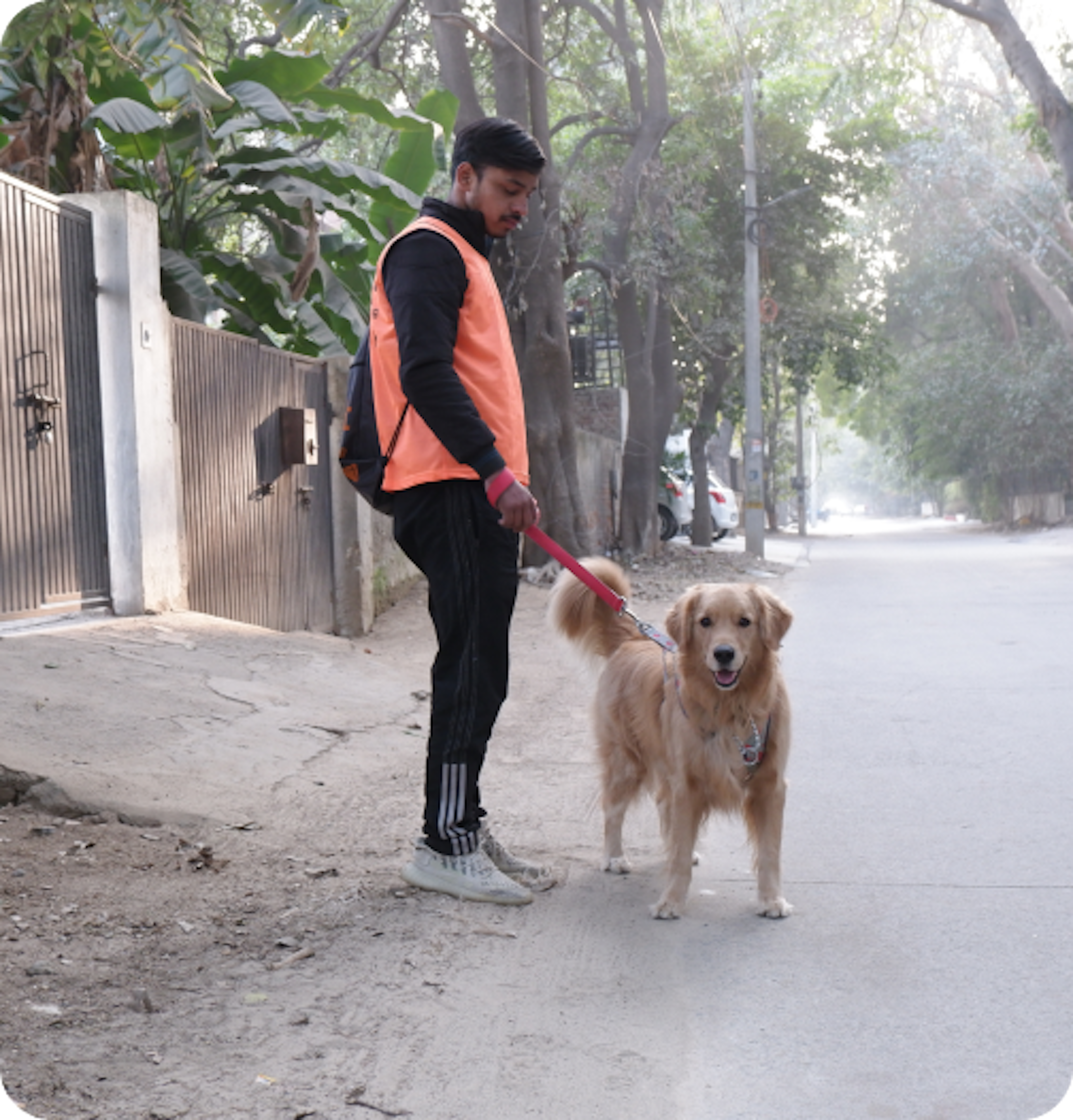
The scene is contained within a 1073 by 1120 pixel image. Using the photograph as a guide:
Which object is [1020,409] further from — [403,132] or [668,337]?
[403,132]

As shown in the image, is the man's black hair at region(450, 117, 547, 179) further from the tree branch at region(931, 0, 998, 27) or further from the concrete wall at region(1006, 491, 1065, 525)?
the concrete wall at region(1006, 491, 1065, 525)

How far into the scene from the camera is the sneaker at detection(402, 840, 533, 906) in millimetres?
4008

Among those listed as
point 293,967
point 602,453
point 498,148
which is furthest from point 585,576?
point 602,453

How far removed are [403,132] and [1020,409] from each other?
29142 millimetres

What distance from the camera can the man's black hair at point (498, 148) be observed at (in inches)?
154

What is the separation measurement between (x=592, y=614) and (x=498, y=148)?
180 centimetres

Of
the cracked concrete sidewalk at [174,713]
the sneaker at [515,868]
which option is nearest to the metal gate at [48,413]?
the cracked concrete sidewalk at [174,713]

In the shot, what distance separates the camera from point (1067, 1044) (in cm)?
290

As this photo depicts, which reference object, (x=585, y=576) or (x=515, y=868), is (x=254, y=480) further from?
(x=515, y=868)

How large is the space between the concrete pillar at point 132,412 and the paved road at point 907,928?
398 centimetres

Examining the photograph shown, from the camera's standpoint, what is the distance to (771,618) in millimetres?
4168

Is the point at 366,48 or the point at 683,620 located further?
the point at 366,48

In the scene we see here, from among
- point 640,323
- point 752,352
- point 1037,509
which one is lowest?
point 1037,509

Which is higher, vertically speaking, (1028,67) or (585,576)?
(1028,67)
